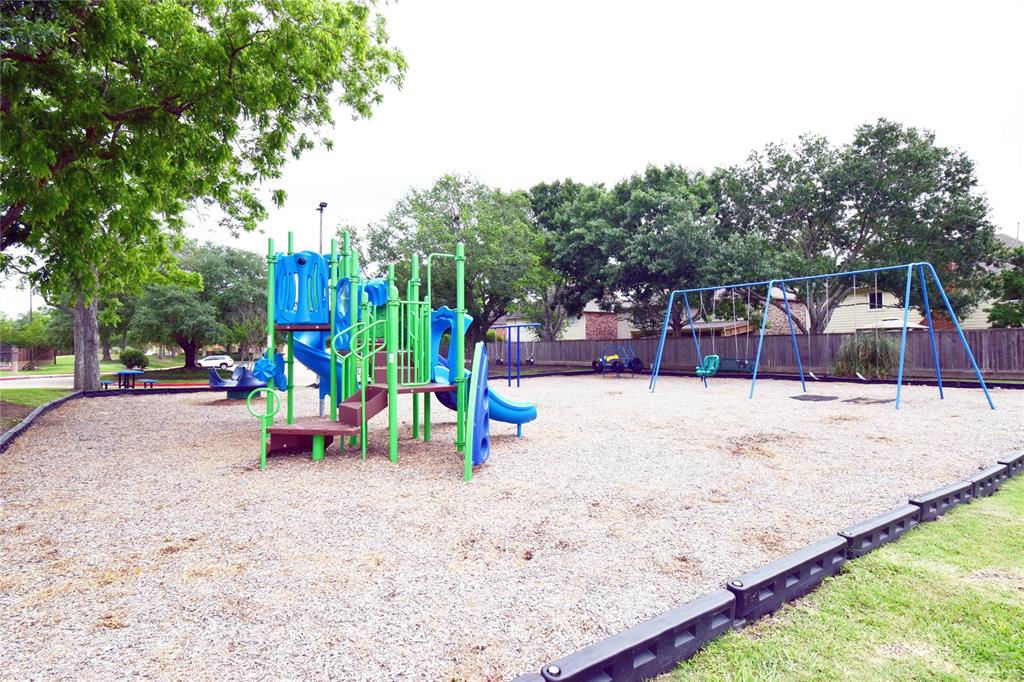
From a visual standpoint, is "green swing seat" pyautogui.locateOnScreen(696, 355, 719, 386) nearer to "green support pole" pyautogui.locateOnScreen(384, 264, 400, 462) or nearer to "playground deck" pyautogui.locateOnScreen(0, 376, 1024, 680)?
"playground deck" pyautogui.locateOnScreen(0, 376, 1024, 680)

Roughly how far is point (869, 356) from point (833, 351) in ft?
6.06

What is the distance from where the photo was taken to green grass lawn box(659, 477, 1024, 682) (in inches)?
77.5

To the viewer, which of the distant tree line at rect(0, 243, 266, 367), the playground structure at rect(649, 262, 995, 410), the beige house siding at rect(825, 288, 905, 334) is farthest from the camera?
the beige house siding at rect(825, 288, 905, 334)

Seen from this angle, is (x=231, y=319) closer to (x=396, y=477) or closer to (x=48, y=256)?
(x=48, y=256)

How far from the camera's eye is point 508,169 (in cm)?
2311

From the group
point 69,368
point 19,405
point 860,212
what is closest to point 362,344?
point 19,405

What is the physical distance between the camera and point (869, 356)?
1558 cm

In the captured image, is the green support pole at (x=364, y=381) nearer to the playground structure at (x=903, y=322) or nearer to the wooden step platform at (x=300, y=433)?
the wooden step platform at (x=300, y=433)

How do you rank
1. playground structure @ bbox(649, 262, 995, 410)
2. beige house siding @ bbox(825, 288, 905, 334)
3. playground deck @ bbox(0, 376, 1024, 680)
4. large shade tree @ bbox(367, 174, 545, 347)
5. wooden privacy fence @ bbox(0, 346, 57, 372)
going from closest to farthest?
playground deck @ bbox(0, 376, 1024, 680) < playground structure @ bbox(649, 262, 995, 410) < large shade tree @ bbox(367, 174, 545, 347) < beige house siding @ bbox(825, 288, 905, 334) < wooden privacy fence @ bbox(0, 346, 57, 372)

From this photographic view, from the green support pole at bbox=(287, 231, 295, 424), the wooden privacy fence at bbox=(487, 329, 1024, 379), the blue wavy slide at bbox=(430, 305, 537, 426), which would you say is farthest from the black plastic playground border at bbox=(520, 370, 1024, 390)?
the green support pole at bbox=(287, 231, 295, 424)

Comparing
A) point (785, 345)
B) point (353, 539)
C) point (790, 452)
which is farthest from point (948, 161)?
point (353, 539)

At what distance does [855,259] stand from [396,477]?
19.8 m

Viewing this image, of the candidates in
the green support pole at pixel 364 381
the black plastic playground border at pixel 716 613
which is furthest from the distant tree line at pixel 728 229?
the black plastic playground border at pixel 716 613

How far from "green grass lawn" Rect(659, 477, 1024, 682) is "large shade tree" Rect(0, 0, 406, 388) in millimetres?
6421
